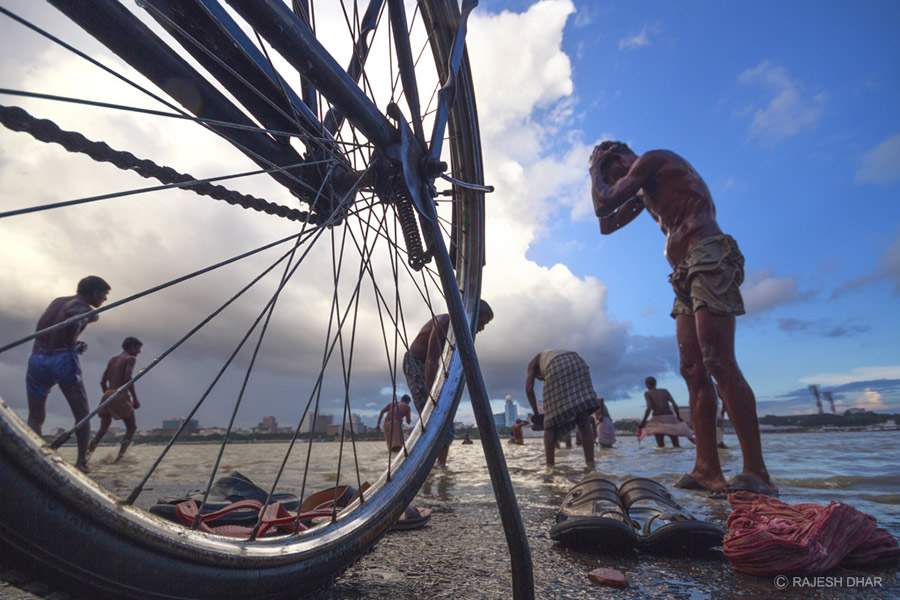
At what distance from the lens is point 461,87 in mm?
1852

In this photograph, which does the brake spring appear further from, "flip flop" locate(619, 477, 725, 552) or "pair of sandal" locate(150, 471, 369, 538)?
"flip flop" locate(619, 477, 725, 552)

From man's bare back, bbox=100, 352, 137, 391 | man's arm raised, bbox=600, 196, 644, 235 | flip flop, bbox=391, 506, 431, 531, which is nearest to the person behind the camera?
flip flop, bbox=391, 506, 431, 531

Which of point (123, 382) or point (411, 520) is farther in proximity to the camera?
point (123, 382)

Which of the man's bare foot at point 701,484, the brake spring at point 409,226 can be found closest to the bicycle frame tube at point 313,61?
the brake spring at point 409,226

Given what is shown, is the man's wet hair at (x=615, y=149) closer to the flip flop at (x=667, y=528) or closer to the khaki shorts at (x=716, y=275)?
the khaki shorts at (x=716, y=275)

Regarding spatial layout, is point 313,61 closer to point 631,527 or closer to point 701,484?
point 631,527

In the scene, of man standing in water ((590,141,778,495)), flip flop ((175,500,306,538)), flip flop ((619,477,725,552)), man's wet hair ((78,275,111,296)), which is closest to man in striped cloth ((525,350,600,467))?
man standing in water ((590,141,778,495))

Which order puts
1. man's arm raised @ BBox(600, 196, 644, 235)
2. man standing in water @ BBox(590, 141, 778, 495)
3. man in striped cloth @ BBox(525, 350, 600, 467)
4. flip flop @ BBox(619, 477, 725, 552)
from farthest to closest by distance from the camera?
man in striped cloth @ BBox(525, 350, 600, 467), man's arm raised @ BBox(600, 196, 644, 235), man standing in water @ BBox(590, 141, 778, 495), flip flop @ BBox(619, 477, 725, 552)

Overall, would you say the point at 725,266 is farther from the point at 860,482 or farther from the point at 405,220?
the point at 405,220

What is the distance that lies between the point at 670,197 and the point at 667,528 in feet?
7.87

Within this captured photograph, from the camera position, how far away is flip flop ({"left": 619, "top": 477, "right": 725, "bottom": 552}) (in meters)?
1.24

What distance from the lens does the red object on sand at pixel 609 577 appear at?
40.6 inches

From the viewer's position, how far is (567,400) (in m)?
5.05

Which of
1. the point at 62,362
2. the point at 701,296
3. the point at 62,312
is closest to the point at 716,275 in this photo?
the point at 701,296
